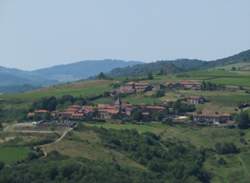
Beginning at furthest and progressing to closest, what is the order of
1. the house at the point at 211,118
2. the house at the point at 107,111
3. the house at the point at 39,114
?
the house at the point at 107,111 → the house at the point at 211,118 → the house at the point at 39,114

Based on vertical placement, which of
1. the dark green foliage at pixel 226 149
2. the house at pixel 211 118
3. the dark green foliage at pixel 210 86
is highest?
the dark green foliage at pixel 210 86

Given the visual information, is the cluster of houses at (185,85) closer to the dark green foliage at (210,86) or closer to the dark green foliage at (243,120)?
the dark green foliage at (210,86)

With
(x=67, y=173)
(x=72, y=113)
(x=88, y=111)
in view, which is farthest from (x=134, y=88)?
(x=67, y=173)

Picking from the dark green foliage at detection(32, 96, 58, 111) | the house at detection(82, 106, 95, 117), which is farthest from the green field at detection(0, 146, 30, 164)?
the dark green foliage at detection(32, 96, 58, 111)

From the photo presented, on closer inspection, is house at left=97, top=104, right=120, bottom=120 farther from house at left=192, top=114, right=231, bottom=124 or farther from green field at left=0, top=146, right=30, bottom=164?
green field at left=0, top=146, right=30, bottom=164

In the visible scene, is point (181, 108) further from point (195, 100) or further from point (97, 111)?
point (97, 111)

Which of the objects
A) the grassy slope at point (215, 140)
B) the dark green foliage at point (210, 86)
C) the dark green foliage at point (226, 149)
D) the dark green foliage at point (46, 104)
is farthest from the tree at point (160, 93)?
the dark green foliage at point (226, 149)

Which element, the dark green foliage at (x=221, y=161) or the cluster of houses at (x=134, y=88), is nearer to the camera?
the dark green foliage at (x=221, y=161)
